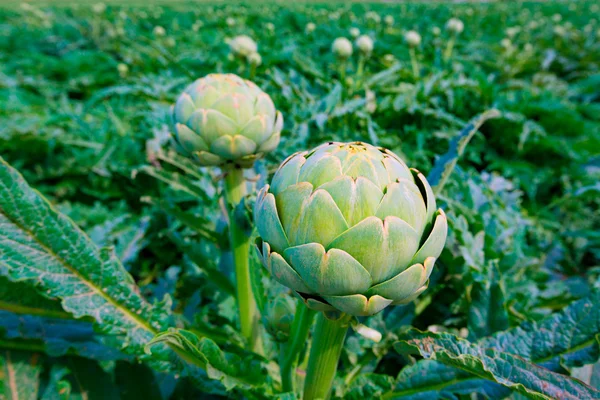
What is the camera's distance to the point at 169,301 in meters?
0.75

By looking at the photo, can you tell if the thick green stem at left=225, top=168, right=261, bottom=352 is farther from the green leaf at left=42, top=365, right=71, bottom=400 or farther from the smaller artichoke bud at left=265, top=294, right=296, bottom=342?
the green leaf at left=42, top=365, right=71, bottom=400

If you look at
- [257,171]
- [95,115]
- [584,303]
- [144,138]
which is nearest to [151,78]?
[95,115]

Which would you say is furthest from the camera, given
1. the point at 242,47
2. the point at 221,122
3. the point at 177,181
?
the point at 242,47

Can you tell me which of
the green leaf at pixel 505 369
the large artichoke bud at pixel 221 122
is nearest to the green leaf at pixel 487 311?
the green leaf at pixel 505 369

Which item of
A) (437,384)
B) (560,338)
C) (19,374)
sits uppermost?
(560,338)

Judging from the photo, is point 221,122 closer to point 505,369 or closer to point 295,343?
point 295,343

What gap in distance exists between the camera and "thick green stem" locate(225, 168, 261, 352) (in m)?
0.76

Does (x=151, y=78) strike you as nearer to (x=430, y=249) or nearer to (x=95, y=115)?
(x=95, y=115)

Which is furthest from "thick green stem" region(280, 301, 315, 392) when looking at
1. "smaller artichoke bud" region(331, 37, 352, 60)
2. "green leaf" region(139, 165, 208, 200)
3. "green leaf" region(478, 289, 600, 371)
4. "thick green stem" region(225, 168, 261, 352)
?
"smaller artichoke bud" region(331, 37, 352, 60)

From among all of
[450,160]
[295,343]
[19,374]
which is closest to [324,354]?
[295,343]

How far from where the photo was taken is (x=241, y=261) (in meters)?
0.78

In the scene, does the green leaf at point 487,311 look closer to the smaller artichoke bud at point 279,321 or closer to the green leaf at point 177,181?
the smaller artichoke bud at point 279,321

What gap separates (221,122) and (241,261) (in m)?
0.25

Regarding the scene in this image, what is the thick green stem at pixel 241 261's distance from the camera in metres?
0.76
